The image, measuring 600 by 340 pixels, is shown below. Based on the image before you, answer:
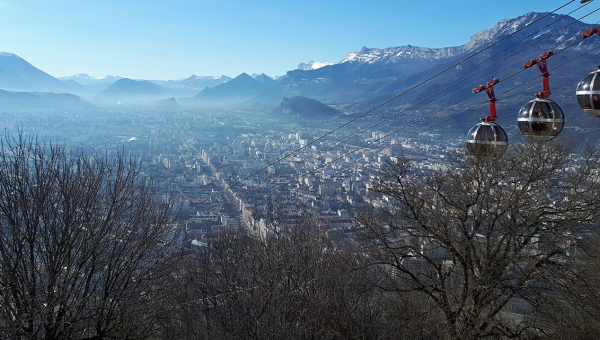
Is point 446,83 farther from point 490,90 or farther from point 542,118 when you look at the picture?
point 542,118

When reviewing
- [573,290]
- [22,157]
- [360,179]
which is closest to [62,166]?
[22,157]

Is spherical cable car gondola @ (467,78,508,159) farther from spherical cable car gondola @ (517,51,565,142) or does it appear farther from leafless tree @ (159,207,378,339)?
leafless tree @ (159,207,378,339)

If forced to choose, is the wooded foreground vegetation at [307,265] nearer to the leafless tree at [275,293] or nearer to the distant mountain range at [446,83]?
the leafless tree at [275,293]

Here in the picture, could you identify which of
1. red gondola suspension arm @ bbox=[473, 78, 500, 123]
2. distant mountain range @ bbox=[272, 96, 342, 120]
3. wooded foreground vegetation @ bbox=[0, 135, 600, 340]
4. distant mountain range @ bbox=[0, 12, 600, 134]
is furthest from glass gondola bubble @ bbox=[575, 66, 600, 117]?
distant mountain range @ bbox=[272, 96, 342, 120]

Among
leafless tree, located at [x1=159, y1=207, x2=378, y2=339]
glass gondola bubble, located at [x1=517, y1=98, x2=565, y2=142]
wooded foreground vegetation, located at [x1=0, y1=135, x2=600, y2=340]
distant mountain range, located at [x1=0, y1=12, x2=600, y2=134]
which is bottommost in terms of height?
leafless tree, located at [x1=159, y1=207, x2=378, y2=339]

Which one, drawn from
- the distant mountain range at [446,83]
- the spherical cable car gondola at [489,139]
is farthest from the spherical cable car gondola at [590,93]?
the distant mountain range at [446,83]

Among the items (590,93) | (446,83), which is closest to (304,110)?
(446,83)
